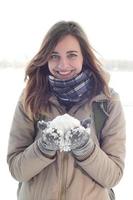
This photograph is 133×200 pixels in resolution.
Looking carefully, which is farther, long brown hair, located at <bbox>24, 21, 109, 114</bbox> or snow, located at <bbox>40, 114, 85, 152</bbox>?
long brown hair, located at <bbox>24, 21, 109, 114</bbox>

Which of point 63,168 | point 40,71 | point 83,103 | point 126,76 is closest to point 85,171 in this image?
point 63,168

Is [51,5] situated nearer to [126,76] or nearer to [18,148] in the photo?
[126,76]

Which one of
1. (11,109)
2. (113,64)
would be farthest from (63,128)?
(11,109)

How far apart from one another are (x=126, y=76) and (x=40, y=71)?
Answer: 96 centimetres

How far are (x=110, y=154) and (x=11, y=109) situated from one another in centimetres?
124

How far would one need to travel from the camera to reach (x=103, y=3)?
2166 mm

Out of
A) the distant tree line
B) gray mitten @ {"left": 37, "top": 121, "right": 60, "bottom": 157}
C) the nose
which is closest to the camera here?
→ gray mitten @ {"left": 37, "top": 121, "right": 60, "bottom": 157}

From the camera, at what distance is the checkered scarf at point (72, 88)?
1.26 m

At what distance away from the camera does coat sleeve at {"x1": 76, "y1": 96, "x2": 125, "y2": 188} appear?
118 cm

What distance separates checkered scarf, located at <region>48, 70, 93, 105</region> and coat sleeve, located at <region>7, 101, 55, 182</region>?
125 mm

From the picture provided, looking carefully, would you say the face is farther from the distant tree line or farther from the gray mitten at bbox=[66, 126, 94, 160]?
the distant tree line

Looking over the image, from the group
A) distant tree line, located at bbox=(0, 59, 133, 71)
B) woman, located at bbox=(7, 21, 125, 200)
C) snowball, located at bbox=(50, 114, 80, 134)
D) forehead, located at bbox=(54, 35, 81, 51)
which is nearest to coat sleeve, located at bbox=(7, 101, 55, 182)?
woman, located at bbox=(7, 21, 125, 200)

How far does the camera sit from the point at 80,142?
3.76 ft

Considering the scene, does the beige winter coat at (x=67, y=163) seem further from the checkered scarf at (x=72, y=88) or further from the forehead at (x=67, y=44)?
the forehead at (x=67, y=44)
